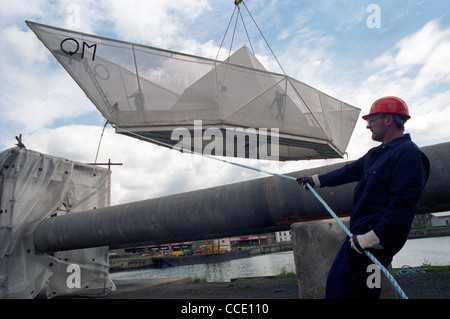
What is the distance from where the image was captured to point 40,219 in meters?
7.32

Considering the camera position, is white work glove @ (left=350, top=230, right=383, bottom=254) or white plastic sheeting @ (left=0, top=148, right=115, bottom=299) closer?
white work glove @ (left=350, top=230, right=383, bottom=254)

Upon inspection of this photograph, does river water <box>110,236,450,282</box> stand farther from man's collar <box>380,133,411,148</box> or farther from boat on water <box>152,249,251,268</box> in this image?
man's collar <box>380,133,411,148</box>

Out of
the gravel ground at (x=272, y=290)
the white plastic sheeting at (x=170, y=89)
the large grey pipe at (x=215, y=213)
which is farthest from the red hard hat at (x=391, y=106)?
the white plastic sheeting at (x=170, y=89)

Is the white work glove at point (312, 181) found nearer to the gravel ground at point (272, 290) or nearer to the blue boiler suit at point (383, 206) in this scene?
the blue boiler suit at point (383, 206)

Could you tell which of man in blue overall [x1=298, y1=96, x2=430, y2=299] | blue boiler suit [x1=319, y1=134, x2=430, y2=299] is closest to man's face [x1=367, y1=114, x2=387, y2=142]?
man in blue overall [x1=298, y1=96, x2=430, y2=299]

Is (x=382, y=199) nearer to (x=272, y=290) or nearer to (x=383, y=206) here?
(x=383, y=206)

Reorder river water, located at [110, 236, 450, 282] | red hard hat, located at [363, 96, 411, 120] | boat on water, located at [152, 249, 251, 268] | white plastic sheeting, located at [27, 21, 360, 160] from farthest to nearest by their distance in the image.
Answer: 1. boat on water, located at [152, 249, 251, 268]
2. river water, located at [110, 236, 450, 282]
3. white plastic sheeting, located at [27, 21, 360, 160]
4. red hard hat, located at [363, 96, 411, 120]

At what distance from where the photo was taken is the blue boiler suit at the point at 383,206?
2.39m

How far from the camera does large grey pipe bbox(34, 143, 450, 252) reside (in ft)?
14.4

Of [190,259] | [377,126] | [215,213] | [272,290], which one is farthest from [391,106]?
[190,259]

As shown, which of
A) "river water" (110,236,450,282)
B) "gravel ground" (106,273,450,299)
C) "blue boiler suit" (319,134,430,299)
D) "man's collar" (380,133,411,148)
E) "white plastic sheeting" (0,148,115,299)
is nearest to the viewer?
"blue boiler suit" (319,134,430,299)

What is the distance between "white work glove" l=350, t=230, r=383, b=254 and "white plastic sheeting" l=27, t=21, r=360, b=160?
8353 millimetres

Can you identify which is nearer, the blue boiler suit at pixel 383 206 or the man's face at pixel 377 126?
the blue boiler suit at pixel 383 206
